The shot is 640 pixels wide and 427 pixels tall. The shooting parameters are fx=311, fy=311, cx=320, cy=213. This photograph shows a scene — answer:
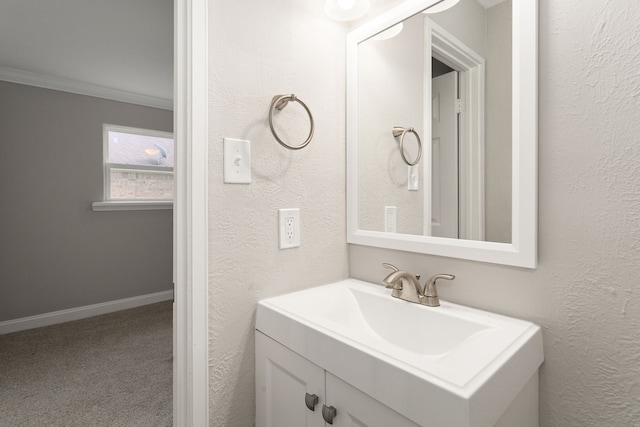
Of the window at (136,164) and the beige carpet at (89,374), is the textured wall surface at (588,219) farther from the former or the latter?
the window at (136,164)

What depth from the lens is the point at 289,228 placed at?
3.60 feet

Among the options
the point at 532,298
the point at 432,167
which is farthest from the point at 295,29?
the point at 532,298

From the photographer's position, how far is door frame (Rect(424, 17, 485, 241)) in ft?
3.03

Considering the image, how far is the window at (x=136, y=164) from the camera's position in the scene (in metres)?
3.25

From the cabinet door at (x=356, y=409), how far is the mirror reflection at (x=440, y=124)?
1.78ft

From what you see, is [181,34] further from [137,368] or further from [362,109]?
[137,368]

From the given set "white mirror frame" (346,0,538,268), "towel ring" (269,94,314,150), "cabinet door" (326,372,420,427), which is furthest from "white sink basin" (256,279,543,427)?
"towel ring" (269,94,314,150)

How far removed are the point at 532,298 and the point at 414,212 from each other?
0.43m

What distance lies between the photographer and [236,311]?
3.21 feet

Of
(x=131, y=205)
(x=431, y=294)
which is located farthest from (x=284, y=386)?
(x=131, y=205)

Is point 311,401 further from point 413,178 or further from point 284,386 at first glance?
point 413,178

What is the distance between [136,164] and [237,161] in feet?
10.1

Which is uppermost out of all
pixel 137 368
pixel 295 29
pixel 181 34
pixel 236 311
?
pixel 295 29

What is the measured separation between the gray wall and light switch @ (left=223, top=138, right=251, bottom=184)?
295 cm
